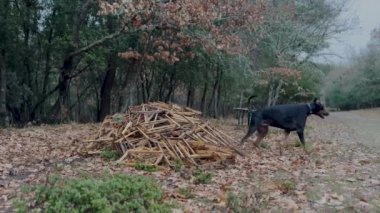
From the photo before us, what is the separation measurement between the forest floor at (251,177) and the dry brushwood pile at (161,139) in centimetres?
40

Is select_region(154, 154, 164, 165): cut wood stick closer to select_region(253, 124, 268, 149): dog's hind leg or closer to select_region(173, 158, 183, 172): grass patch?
select_region(173, 158, 183, 172): grass patch

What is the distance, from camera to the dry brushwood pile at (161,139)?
800 cm

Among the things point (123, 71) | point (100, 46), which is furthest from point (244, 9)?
point (123, 71)

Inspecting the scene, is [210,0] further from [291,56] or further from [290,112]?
[291,56]

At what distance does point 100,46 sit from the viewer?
653 inches

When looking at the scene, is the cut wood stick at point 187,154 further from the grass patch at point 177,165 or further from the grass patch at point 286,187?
the grass patch at point 286,187

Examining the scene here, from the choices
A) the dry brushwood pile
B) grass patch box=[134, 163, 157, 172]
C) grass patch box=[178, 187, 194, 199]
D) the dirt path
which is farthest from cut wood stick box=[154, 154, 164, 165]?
the dirt path

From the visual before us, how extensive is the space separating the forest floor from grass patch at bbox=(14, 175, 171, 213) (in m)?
0.59

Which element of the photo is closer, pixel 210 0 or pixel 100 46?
pixel 210 0

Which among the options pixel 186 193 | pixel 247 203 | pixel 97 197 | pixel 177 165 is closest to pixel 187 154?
pixel 177 165

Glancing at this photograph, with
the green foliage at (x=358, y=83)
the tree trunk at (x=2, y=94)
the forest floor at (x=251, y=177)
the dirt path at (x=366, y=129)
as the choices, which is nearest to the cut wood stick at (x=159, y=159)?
the forest floor at (x=251, y=177)

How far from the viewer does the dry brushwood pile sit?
800 cm

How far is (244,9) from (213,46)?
147cm

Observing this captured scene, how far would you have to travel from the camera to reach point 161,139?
8539 millimetres
